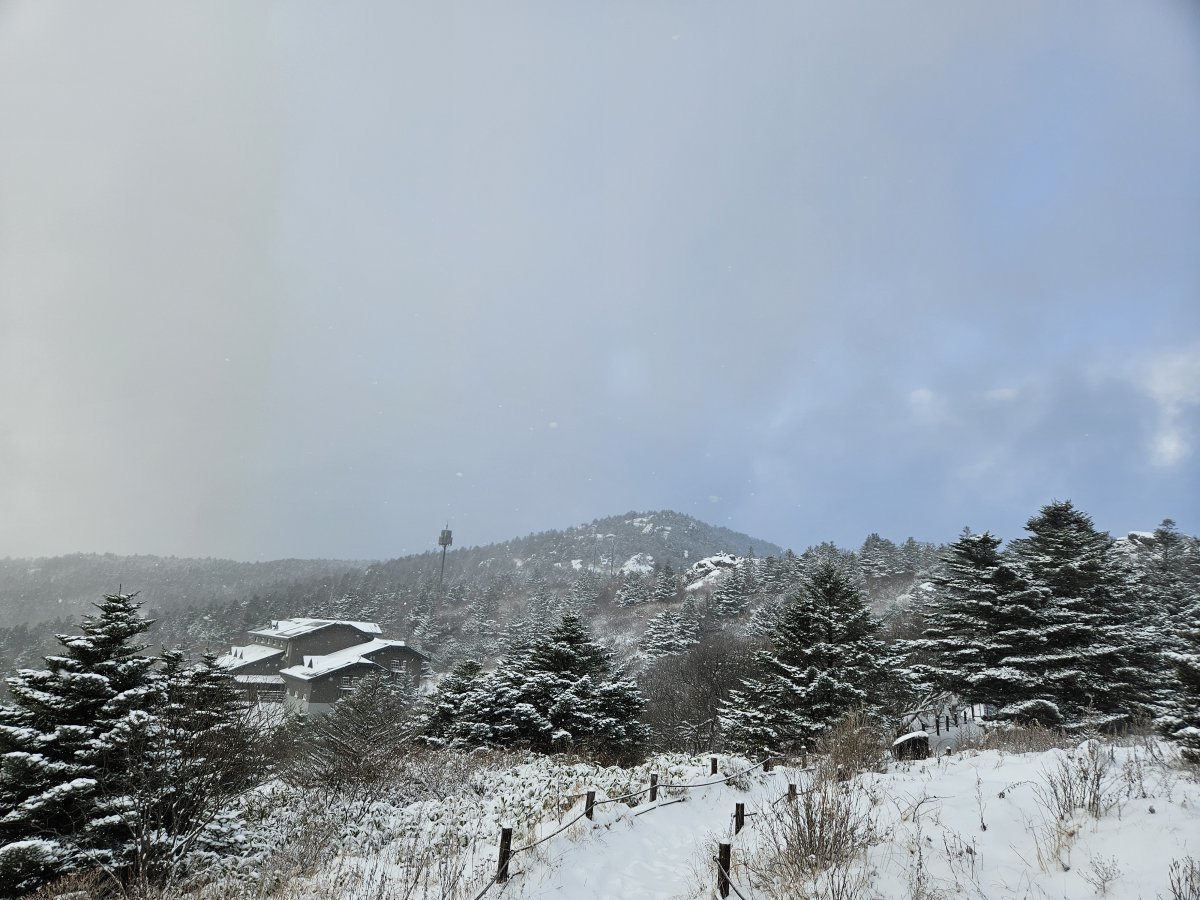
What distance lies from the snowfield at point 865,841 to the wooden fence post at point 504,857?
0.18m

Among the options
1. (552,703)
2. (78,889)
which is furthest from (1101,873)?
(552,703)

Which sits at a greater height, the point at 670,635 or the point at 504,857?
the point at 504,857

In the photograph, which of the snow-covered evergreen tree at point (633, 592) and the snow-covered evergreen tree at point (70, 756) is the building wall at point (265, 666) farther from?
the snow-covered evergreen tree at point (70, 756)

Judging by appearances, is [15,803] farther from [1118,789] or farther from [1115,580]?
[1115,580]

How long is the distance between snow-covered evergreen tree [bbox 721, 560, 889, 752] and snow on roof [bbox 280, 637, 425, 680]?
159 feet

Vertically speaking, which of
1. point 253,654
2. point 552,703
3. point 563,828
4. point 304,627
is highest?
point 563,828

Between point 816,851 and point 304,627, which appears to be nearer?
point 816,851

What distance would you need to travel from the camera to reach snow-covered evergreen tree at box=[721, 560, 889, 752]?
2211 centimetres

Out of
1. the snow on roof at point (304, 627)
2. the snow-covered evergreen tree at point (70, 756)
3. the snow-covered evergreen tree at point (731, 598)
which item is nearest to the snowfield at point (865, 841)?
the snow-covered evergreen tree at point (70, 756)

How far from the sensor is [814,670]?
74.7ft

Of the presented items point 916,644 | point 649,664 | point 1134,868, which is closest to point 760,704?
point 916,644

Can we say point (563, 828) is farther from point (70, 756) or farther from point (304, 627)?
point (304, 627)

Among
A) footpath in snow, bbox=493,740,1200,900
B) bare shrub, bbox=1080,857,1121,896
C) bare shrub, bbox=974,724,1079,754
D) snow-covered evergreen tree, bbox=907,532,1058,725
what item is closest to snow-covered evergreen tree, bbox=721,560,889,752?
snow-covered evergreen tree, bbox=907,532,1058,725

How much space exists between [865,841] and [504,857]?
488 cm
